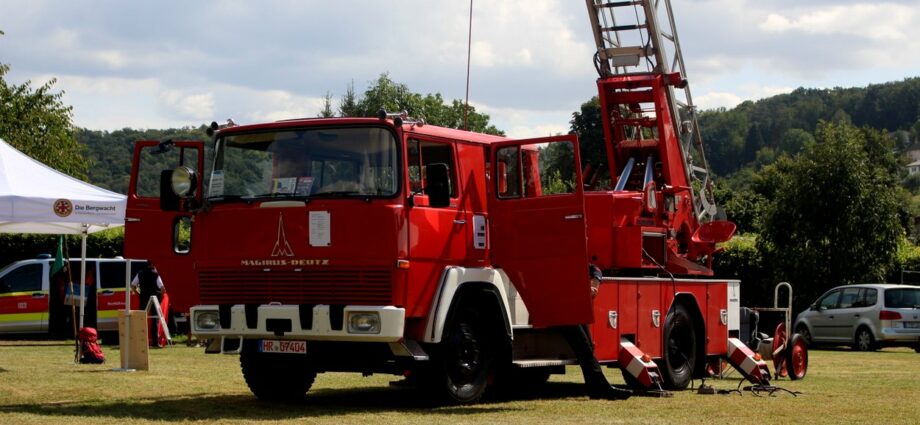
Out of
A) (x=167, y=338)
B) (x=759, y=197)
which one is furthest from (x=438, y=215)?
(x=759, y=197)

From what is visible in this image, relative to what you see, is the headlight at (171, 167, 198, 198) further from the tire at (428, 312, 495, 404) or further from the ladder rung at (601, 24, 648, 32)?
the ladder rung at (601, 24, 648, 32)

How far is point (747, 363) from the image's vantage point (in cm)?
1703

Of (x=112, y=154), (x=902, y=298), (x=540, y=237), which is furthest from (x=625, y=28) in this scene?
(x=112, y=154)

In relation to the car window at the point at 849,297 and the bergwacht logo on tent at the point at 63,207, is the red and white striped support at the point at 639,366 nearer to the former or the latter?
the bergwacht logo on tent at the point at 63,207

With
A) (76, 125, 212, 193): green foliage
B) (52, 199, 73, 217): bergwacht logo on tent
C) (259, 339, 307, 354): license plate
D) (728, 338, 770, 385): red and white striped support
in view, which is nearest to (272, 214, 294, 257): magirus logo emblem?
(259, 339, 307, 354): license plate

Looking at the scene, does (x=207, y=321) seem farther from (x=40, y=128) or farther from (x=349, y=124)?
(x=40, y=128)

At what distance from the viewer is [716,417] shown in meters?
12.6

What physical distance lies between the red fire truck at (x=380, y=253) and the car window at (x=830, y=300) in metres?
15.7

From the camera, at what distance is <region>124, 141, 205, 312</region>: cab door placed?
14.0 m

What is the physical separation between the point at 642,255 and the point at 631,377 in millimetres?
1822

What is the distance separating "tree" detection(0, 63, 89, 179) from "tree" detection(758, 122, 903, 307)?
937 inches

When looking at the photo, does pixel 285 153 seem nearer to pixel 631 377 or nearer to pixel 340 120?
pixel 340 120

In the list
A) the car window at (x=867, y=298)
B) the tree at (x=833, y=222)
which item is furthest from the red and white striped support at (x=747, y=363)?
the tree at (x=833, y=222)

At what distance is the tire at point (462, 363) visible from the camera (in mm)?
12906
